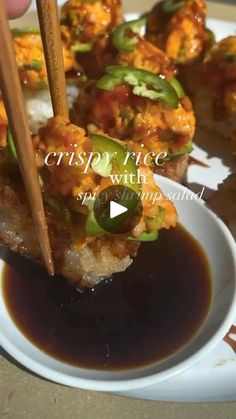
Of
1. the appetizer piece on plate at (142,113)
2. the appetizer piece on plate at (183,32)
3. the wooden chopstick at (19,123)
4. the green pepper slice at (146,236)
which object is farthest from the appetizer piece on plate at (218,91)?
the wooden chopstick at (19,123)

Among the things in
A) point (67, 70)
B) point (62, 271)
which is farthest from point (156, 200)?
point (67, 70)

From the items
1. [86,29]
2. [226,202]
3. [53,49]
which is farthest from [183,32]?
[53,49]

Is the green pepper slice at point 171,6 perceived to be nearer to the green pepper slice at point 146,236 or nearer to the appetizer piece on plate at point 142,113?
the appetizer piece on plate at point 142,113

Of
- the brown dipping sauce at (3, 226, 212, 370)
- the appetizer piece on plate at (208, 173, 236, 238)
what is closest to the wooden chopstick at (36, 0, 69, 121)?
the brown dipping sauce at (3, 226, 212, 370)

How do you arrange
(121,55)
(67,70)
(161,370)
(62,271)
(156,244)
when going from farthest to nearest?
(67,70) → (121,55) → (156,244) → (62,271) → (161,370)

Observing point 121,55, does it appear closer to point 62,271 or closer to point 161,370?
point 62,271

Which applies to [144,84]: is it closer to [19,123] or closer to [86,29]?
[86,29]
